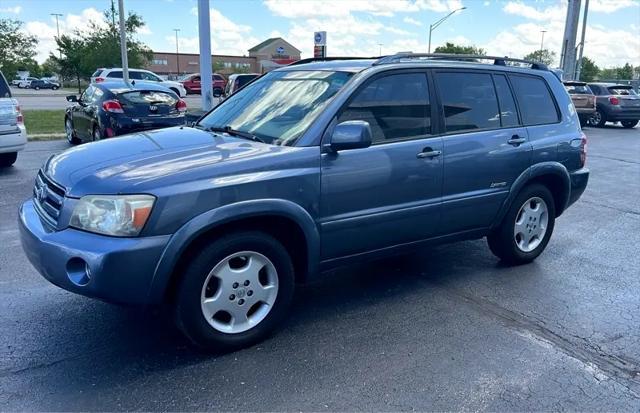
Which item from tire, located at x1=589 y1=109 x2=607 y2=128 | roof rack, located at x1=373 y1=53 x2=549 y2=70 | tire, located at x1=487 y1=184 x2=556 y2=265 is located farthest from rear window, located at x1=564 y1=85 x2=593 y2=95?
tire, located at x1=487 y1=184 x2=556 y2=265

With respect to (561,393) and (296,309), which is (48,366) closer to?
(296,309)

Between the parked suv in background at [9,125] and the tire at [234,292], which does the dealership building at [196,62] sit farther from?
the tire at [234,292]

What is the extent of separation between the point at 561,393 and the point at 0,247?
500cm

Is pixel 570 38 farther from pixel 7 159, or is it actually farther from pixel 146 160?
pixel 146 160

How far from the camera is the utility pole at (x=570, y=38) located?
2078 centimetres

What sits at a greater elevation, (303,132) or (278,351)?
(303,132)

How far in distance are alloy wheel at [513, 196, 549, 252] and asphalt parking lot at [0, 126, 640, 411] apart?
0.24 meters

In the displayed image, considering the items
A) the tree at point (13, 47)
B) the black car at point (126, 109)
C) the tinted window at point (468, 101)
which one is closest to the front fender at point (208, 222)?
the tinted window at point (468, 101)

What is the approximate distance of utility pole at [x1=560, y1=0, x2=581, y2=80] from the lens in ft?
68.2

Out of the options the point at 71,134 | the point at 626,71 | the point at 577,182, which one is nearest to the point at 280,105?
the point at 577,182

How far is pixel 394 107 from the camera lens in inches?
158

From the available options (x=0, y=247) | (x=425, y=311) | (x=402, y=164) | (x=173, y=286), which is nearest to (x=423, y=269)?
(x=425, y=311)

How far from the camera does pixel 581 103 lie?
1948 cm

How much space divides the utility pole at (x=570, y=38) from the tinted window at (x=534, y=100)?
59.5 ft
